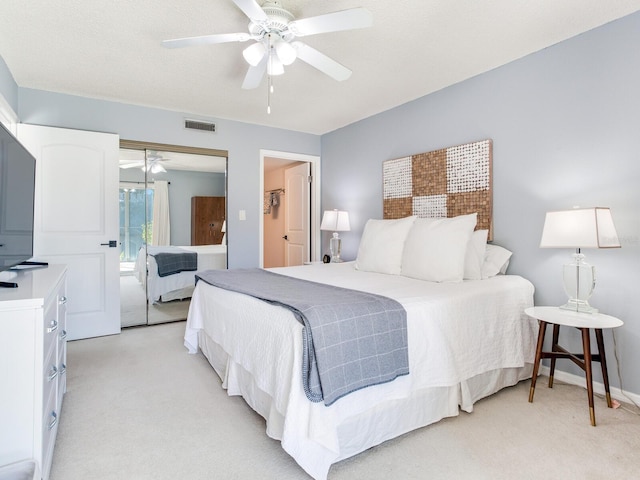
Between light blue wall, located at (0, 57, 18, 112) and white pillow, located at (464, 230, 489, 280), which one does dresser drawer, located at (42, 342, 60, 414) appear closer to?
light blue wall, located at (0, 57, 18, 112)

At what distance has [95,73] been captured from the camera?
296cm

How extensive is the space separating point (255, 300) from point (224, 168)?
2.68 metres

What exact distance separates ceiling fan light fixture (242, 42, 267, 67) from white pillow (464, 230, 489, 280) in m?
1.91

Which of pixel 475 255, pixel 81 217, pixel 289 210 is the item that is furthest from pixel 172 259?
pixel 475 255

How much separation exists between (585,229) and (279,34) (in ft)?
6.71

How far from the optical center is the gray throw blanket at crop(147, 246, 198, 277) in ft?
12.9

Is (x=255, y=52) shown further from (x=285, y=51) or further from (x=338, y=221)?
(x=338, y=221)

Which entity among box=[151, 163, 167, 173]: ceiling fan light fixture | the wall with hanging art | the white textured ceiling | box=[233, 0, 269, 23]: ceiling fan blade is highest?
the white textured ceiling

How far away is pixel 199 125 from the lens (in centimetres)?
406

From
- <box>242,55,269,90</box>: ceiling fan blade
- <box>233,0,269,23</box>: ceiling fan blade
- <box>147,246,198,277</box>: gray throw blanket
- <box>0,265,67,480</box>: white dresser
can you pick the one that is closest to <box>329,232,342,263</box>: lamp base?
<box>147,246,198,277</box>: gray throw blanket

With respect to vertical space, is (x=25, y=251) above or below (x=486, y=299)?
above

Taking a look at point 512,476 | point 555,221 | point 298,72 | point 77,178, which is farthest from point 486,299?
point 77,178

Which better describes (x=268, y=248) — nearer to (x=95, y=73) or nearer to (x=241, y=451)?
(x=95, y=73)

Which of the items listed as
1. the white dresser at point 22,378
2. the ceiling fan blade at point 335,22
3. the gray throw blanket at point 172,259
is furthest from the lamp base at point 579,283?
the gray throw blanket at point 172,259
